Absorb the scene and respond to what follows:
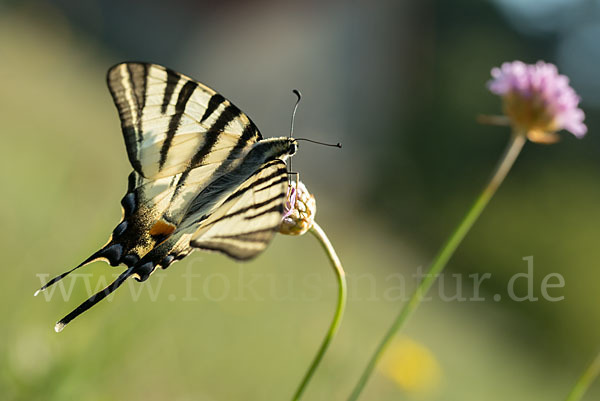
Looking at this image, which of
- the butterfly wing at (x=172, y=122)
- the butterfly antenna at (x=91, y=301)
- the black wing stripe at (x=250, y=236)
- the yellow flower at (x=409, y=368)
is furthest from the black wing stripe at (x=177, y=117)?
the yellow flower at (x=409, y=368)

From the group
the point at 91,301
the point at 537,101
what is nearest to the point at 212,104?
the point at 91,301

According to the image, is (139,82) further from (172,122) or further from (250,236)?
(250,236)

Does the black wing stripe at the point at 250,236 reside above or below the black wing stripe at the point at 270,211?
below

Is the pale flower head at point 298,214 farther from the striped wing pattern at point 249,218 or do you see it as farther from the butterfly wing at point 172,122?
the butterfly wing at point 172,122

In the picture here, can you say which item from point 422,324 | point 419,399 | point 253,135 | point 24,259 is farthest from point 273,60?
point 253,135

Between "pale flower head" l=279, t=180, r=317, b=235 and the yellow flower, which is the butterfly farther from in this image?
the yellow flower

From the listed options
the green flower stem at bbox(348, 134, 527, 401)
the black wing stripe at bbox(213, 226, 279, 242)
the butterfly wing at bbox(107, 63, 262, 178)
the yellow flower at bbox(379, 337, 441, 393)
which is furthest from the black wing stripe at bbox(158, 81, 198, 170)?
the yellow flower at bbox(379, 337, 441, 393)
